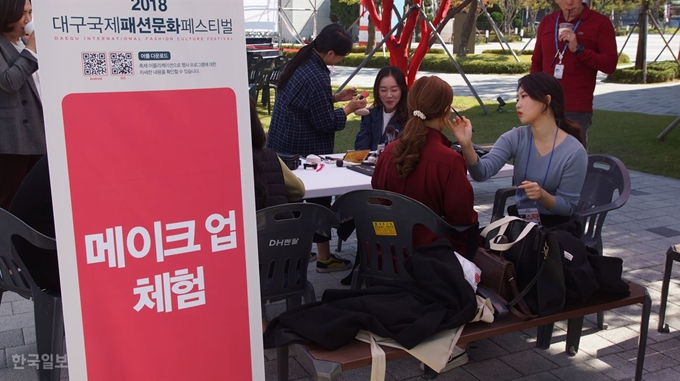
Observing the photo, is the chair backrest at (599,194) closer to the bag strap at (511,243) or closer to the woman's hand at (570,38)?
the bag strap at (511,243)

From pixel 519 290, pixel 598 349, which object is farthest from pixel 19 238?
pixel 598 349

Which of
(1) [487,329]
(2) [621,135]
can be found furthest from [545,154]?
(2) [621,135]

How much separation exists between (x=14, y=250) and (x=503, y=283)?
6.51 ft

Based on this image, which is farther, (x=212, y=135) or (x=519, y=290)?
(x=519, y=290)

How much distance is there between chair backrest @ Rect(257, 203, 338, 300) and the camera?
9.42ft

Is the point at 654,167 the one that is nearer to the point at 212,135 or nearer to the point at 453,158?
the point at 453,158

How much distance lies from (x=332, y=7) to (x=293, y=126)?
34.9 metres

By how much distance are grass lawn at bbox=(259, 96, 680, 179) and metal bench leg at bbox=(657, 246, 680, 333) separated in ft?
13.6

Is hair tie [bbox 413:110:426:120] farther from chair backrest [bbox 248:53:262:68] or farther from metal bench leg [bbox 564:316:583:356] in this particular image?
chair backrest [bbox 248:53:262:68]

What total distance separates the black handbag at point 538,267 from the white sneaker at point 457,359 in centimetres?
64

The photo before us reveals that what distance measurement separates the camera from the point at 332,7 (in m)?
38.0

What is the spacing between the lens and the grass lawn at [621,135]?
25.6ft

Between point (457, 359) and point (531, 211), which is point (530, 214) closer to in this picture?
point (531, 211)

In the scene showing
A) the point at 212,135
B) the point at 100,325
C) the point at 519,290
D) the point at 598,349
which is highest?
the point at 212,135
